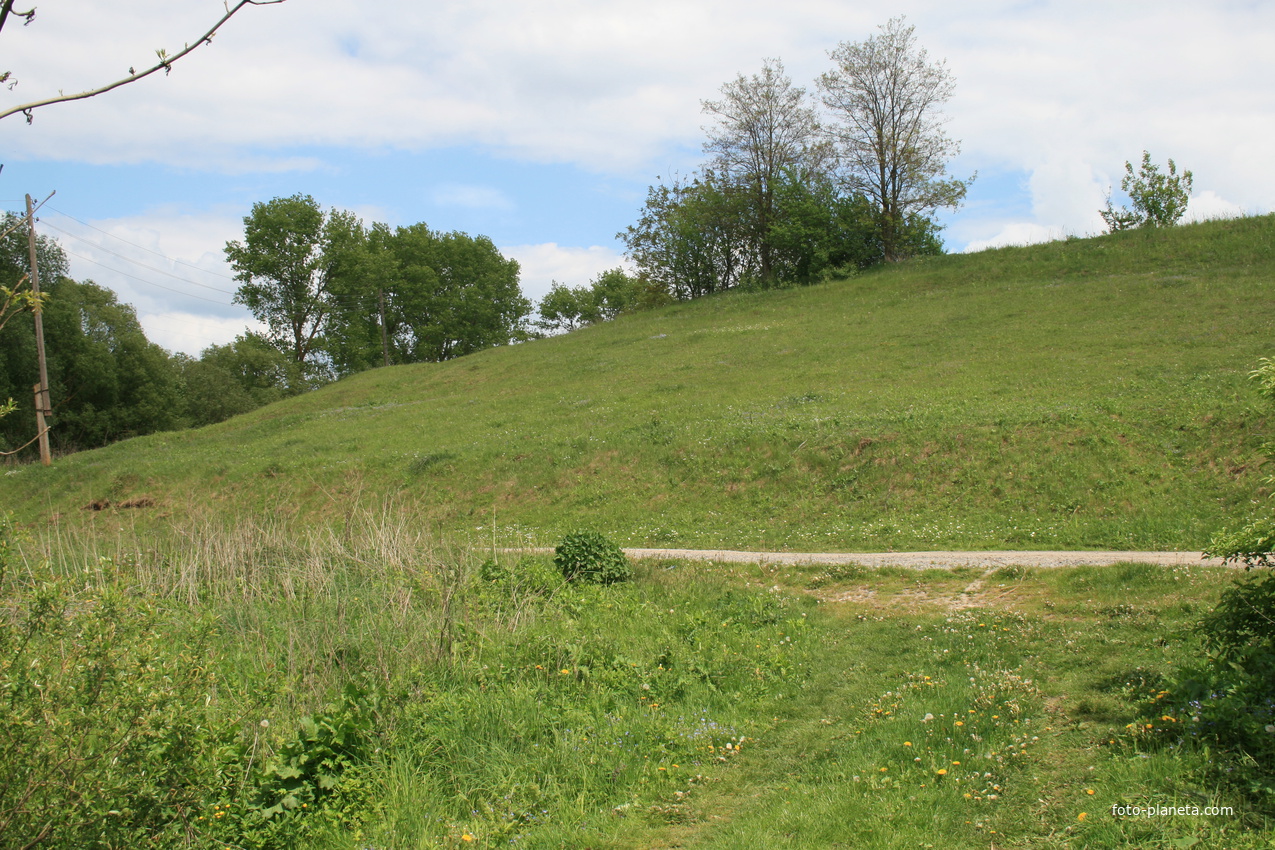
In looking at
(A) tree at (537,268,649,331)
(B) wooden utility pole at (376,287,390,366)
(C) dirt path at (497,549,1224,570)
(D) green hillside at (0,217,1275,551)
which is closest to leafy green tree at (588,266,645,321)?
(A) tree at (537,268,649,331)

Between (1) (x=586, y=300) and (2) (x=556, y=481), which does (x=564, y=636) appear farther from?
(1) (x=586, y=300)

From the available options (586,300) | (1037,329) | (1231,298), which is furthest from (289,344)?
(1231,298)

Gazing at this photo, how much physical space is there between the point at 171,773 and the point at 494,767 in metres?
2.24

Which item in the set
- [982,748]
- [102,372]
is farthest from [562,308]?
[982,748]

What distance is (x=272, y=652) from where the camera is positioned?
26.2 ft

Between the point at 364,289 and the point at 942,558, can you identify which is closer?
the point at 942,558

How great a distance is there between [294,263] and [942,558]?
60904 mm

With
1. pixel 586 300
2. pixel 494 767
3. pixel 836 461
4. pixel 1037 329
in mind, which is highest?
pixel 586 300

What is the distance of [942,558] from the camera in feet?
40.3

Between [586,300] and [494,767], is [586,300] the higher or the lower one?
the higher one

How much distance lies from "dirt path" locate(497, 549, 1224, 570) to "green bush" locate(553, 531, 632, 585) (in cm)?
137

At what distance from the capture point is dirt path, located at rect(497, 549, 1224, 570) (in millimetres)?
10723

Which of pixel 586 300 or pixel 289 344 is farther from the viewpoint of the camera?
pixel 586 300

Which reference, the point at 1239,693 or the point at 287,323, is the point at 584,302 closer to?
the point at 287,323
